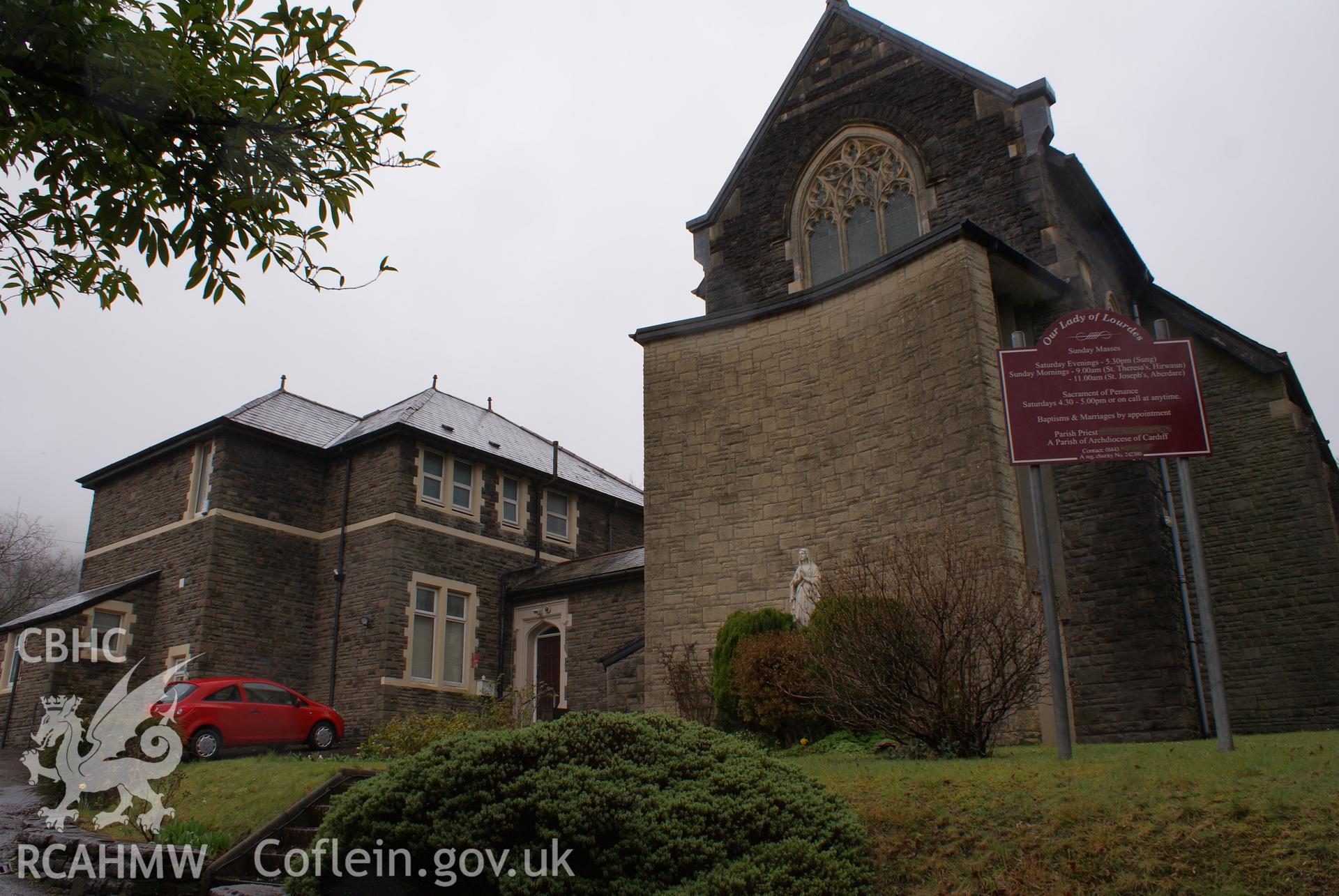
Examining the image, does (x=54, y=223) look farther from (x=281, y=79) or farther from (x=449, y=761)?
(x=449, y=761)

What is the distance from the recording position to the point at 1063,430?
9.01 m

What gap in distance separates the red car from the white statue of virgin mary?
9.09 m

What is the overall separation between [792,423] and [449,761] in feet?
35.5

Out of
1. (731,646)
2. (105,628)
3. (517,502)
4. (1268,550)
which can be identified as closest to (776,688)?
(731,646)

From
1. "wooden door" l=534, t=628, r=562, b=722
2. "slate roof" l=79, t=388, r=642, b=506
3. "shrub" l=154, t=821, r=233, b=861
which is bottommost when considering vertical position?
"shrub" l=154, t=821, r=233, b=861

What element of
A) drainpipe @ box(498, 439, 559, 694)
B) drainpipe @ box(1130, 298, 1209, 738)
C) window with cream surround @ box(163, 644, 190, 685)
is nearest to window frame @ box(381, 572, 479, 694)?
drainpipe @ box(498, 439, 559, 694)

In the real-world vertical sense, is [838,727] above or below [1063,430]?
below

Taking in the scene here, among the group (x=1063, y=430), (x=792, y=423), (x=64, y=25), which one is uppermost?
(x=792, y=423)

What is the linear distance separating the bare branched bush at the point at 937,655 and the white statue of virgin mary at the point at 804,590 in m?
3.47

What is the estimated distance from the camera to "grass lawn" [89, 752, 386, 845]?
9688 millimetres

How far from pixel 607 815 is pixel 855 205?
606 inches

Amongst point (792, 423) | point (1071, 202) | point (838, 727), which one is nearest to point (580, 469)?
point (792, 423)

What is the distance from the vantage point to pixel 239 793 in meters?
10.8

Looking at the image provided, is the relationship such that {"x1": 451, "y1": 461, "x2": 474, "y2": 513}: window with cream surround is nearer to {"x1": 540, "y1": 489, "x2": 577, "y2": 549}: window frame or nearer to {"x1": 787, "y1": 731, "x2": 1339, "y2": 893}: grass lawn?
{"x1": 540, "y1": 489, "x2": 577, "y2": 549}: window frame
